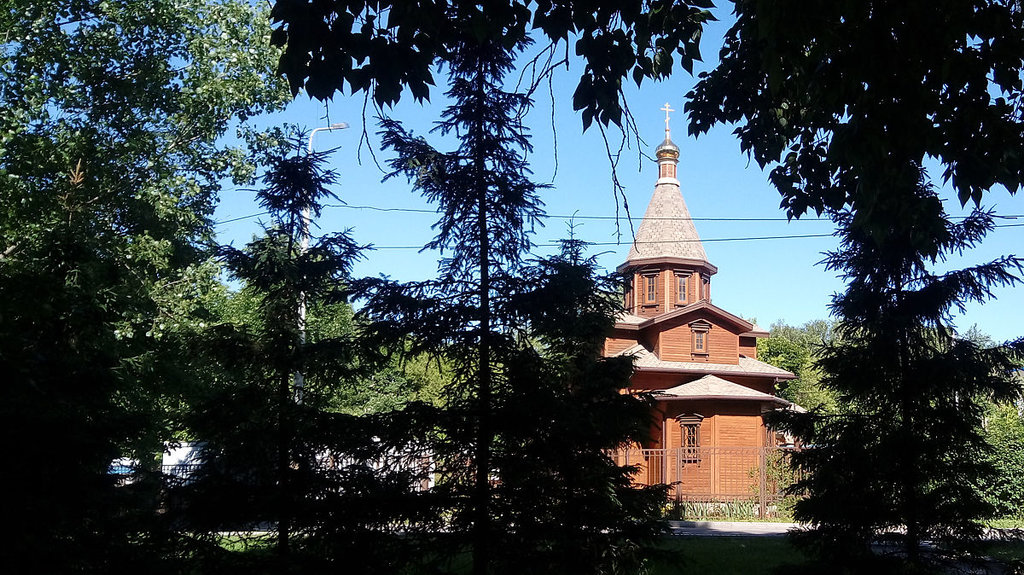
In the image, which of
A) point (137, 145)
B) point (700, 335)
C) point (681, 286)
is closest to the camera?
point (137, 145)

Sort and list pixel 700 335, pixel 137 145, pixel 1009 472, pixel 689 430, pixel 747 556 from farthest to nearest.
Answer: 1. pixel 700 335
2. pixel 689 430
3. pixel 1009 472
4. pixel 137 145
5. pixel 747 556

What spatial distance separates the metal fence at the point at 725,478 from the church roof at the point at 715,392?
1953 millimetres

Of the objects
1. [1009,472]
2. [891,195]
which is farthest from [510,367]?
[1009,472]

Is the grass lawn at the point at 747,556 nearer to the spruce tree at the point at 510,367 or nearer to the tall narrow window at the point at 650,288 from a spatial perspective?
the spruce tree at the point at 510,367

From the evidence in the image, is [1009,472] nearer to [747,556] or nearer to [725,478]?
[725,478]

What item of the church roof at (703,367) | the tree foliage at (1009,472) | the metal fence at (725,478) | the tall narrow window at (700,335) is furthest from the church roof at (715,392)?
the tree foliage at (1009,472)

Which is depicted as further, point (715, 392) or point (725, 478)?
point (715, 392)

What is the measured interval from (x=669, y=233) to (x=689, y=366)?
6369 mm

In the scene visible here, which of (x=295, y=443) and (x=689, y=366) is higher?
(x=689, y=366)

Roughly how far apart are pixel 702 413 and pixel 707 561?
16.6m

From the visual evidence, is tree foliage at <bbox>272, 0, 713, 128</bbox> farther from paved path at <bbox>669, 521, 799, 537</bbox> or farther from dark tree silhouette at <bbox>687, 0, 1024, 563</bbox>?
paved path at <bbox>669, 521, 799, 537</bbox>

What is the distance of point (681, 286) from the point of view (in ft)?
113

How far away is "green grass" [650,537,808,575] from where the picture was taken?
11.7 meters

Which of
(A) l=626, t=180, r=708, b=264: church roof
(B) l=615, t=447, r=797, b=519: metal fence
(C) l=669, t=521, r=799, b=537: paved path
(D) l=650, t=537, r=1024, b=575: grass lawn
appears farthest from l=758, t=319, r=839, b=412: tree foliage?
(D) l=650, t=537, r=1024, b=575: grass lawn
